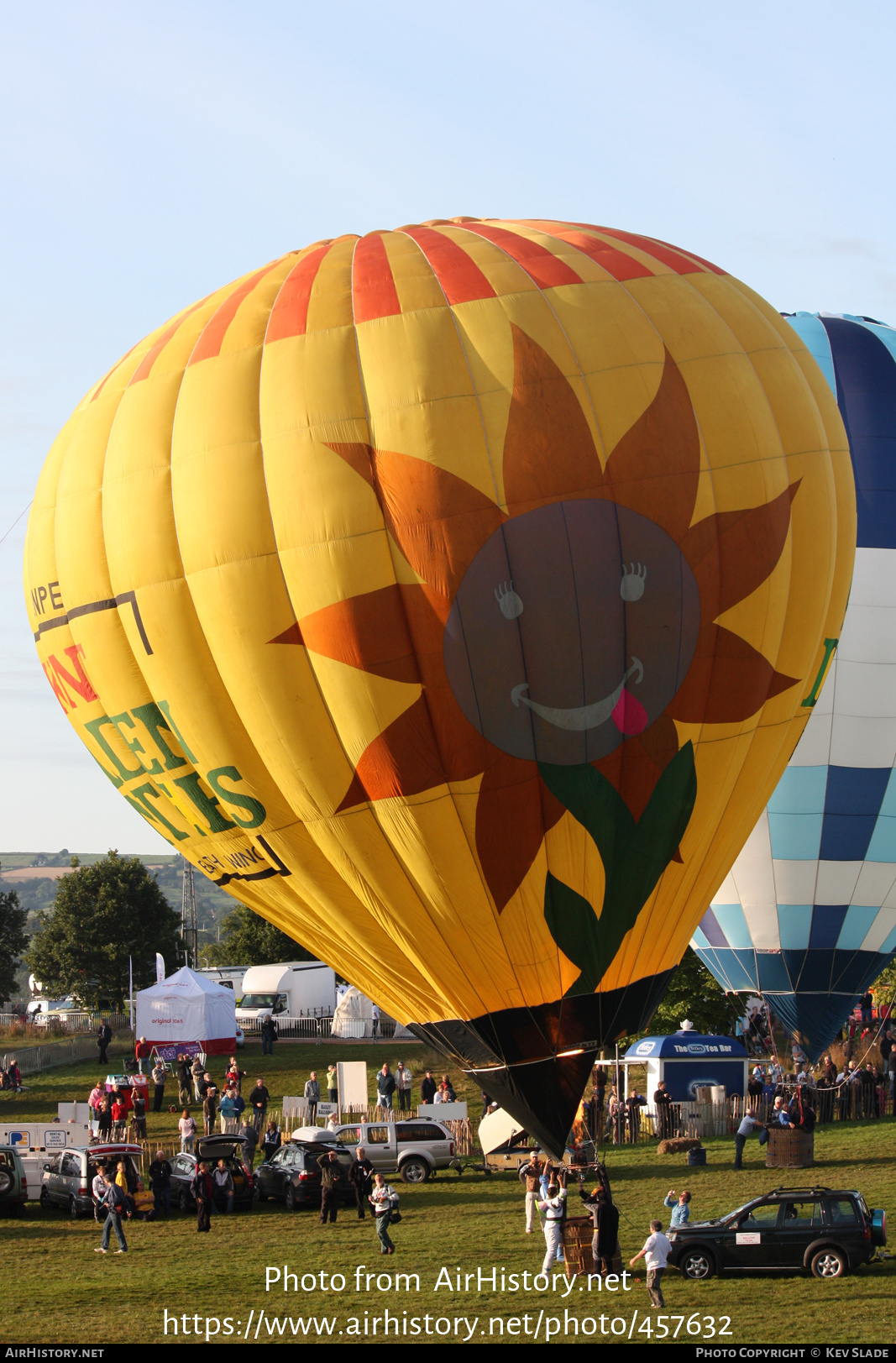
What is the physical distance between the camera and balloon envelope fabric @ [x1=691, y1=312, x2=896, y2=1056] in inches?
980

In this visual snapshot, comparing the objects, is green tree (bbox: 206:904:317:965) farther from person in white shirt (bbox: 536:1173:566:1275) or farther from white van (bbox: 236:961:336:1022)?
person in white shirt (bbox: 536:1173:566:1275)

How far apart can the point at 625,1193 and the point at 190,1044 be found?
16.2 meters

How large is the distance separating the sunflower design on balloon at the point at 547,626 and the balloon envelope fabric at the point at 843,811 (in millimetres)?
10709

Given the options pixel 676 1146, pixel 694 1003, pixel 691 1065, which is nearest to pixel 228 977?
pixel 694 1003

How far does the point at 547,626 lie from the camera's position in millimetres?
14195

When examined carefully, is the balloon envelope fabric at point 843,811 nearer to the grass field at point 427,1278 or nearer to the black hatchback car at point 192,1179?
the grass field at point 427,1278

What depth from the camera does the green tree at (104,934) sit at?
58.7 m

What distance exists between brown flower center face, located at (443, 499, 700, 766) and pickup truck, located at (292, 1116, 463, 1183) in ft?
37.5

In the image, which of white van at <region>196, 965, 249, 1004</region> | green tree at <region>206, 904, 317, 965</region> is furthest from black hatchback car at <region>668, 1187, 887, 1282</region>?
green tree at <region>206, 904, 317, 965</region>

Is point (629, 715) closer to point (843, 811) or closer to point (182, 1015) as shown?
point (843, 811)

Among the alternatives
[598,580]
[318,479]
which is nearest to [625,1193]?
[598,580]

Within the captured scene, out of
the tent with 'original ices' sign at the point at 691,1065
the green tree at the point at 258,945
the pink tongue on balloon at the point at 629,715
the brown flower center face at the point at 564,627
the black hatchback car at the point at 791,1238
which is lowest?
the black hatchback car at the point at 791,1238

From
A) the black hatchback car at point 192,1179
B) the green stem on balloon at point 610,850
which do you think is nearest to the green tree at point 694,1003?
the black hatchback car at point 192,1179

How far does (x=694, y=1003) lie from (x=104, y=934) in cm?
3061
